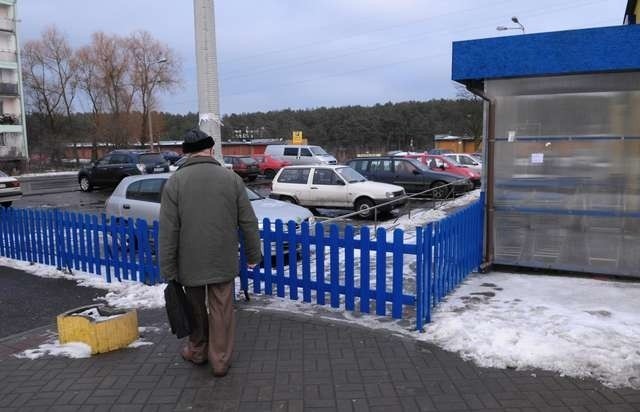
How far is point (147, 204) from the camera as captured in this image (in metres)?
9.12

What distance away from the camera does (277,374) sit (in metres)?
4.26

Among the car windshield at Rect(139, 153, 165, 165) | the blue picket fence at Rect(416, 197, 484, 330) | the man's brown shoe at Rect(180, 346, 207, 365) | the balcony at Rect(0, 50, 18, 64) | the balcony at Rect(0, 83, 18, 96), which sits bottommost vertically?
the man's brown shoe at Rect(180, 346, 207, 365)

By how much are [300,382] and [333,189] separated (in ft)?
36.2

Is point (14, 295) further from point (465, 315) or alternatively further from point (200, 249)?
point (465, 315)

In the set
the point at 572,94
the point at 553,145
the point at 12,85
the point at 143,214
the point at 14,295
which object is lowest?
the point at 14,295

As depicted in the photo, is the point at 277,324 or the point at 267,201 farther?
the point at 267,201

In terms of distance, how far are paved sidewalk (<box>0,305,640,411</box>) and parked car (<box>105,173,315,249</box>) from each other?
4.04 meters

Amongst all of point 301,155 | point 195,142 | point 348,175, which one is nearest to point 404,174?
point 348,175

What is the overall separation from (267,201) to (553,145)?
15.7 feet

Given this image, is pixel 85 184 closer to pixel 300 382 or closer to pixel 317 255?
pixel 317 255

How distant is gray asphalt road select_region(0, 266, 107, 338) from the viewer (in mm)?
5840

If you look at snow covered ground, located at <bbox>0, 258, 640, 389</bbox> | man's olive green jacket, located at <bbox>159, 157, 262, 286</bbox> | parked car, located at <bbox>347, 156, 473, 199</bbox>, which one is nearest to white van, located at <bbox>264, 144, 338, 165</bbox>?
parked car, located at <bbox>347, 156, 473, 199</bbox>

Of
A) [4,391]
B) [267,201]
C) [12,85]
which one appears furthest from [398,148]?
[4,391]

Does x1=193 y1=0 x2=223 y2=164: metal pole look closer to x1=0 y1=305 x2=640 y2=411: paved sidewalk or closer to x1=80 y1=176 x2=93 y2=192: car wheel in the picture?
x1=0 y1=305 x2=640 y2=411: paved sidewalk
